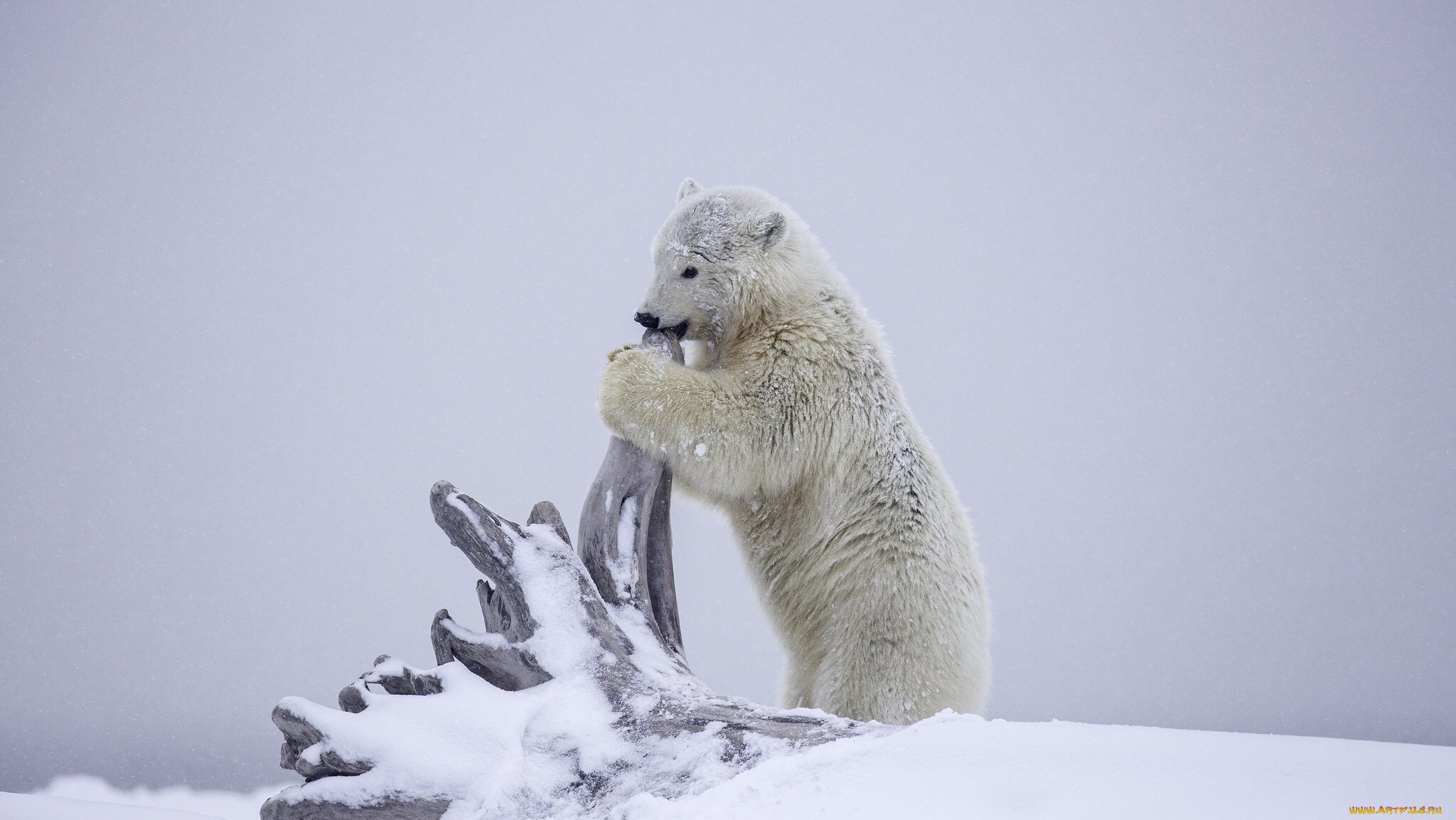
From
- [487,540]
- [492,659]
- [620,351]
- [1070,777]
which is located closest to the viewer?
[1070,777]

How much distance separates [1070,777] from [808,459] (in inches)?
75.8

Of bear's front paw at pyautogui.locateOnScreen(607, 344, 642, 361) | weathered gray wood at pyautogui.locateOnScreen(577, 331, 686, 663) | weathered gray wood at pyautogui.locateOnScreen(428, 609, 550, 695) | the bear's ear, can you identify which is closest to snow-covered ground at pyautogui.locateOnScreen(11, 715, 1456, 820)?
weathered gray wood at pyautogui.locateOnScreen(428, 609, 550, 695)

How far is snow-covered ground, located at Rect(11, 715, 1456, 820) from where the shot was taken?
4.65 ft

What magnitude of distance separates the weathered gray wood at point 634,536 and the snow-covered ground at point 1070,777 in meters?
1.18

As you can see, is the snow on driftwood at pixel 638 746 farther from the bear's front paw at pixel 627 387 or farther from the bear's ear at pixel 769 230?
the bear's ear at pixel 769 230

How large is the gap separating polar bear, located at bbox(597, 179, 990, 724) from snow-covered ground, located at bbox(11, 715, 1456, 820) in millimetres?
1331

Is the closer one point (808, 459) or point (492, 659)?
point (492, 659)

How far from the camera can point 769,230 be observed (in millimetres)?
3666

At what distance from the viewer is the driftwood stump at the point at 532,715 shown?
2.03 meters

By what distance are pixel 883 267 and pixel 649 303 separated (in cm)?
9161

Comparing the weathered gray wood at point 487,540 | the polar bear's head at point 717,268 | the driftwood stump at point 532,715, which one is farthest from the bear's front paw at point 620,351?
the weathered gray wood at point 487,540

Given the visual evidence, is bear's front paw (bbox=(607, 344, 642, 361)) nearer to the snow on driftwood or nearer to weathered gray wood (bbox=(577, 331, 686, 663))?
weathered gray wood (bbox=(577, 331, 686, 663))

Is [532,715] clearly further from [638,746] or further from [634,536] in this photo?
[634,536]

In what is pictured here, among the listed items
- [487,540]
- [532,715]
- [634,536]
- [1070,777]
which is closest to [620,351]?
[634,536]
